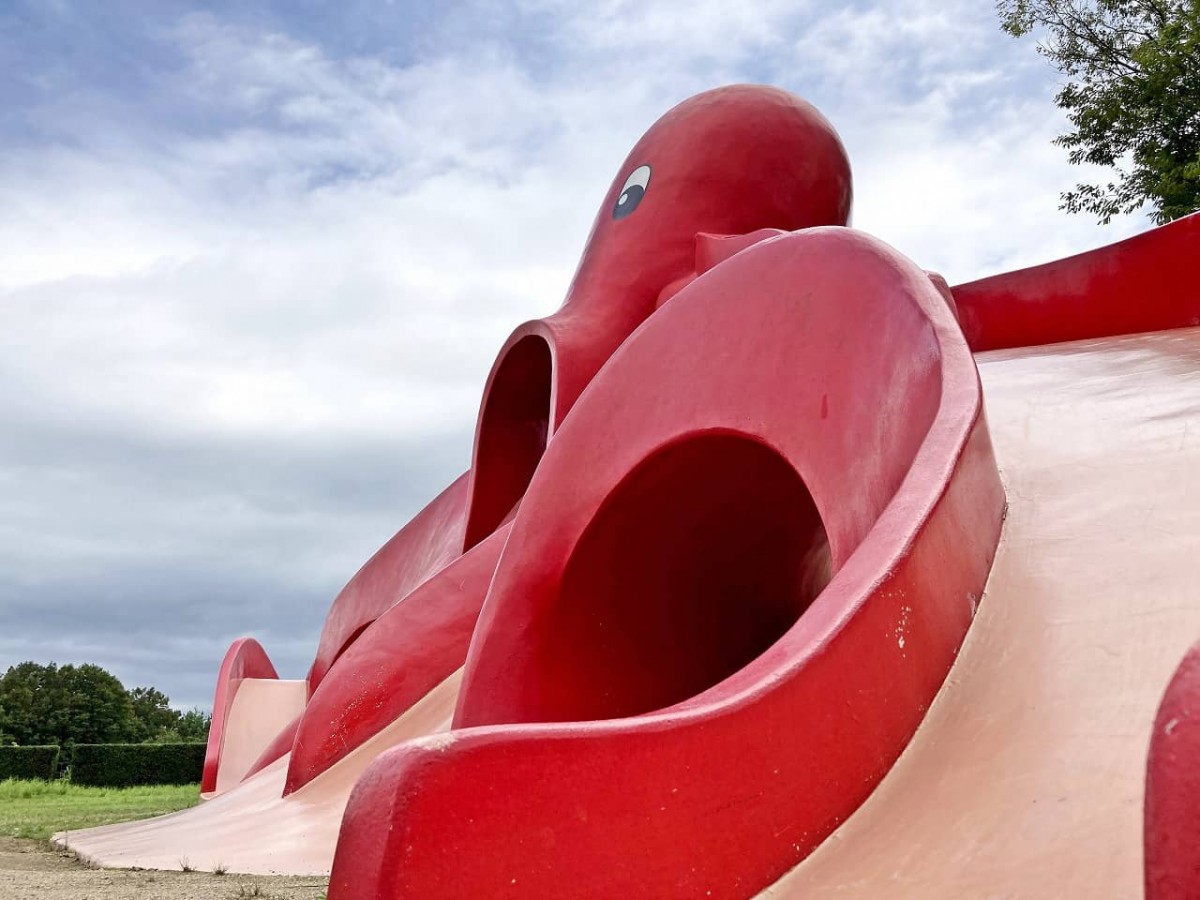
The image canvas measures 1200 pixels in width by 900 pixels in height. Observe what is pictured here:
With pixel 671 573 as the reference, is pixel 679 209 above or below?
above

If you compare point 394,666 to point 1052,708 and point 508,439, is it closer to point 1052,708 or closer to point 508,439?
point 508,439

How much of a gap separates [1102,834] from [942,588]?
896mm

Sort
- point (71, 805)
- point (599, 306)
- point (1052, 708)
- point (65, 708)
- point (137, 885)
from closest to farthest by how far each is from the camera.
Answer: point (1052, 708) < point (137, 885) < point (599, 306) < point (71, 805) < point (65, 708)

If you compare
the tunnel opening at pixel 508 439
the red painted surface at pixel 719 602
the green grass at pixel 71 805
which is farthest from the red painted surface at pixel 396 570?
the red painted surface at pixel 719 602

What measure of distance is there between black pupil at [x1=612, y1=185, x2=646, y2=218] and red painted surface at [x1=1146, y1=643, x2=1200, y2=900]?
834 centimetres

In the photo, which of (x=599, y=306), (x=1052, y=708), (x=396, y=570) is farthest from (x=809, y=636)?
(x=396, y=570)

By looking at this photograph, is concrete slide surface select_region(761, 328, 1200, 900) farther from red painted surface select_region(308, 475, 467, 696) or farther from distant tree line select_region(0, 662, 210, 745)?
distant tree line select_region(0, 662, 210, 745)

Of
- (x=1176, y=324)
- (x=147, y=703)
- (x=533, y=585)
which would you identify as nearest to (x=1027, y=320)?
(x=1176, y=324)

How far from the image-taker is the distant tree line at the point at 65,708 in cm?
3105

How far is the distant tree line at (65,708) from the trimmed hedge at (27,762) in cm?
1015

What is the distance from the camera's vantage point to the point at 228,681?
46.8 feet

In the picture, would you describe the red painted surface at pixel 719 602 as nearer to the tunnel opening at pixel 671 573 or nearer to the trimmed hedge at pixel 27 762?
the tunnel opening at pixel 671 573

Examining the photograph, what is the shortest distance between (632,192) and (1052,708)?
25.2ft

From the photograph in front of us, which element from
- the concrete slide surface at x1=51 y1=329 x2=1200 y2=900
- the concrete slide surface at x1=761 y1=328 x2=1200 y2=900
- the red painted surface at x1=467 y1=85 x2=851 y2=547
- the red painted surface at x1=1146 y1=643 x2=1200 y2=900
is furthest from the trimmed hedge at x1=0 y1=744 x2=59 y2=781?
the red painted surface at x1=1146 y1=643 x2=1200 y2=900
